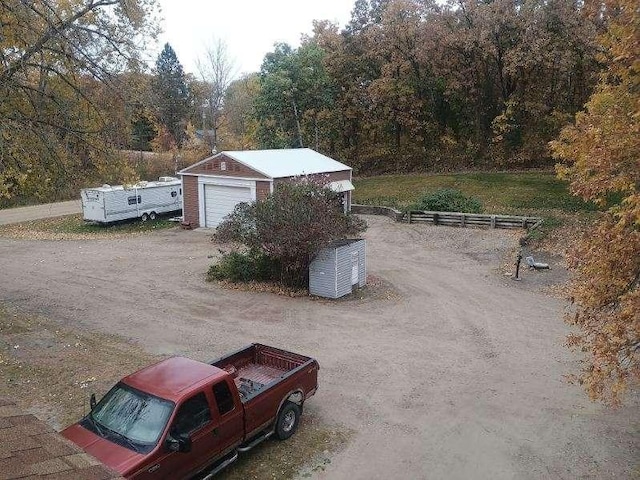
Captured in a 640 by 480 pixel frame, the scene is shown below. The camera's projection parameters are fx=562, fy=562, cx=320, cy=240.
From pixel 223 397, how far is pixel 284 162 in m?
22.8

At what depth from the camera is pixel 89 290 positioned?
59.3ft

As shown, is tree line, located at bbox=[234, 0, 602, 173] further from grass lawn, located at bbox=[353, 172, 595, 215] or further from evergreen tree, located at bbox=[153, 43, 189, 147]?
evergreen tree, located at bbox=[153, 43, 189, 147]

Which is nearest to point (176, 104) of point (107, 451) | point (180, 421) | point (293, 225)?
point (293, 225)

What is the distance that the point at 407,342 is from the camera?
13.4 meters

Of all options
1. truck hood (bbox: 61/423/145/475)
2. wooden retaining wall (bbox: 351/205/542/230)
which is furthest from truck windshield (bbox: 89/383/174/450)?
wooden retaining wall (bbox: 351/205/542/230)

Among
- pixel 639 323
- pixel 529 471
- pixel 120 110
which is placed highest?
pixel 120 110

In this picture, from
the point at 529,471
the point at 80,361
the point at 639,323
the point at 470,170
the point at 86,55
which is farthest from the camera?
the point at 470,170

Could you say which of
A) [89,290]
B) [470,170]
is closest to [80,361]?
[89,290]

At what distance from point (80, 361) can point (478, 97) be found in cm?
4004

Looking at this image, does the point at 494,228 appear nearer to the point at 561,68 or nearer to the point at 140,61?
the point at 561,68

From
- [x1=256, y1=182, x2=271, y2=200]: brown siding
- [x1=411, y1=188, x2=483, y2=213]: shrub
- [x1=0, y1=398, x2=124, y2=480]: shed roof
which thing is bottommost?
[x1=0, y1=398, x2=124, y2=480]: shed roof

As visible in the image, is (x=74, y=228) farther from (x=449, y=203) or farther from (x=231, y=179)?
(x=449, y=203)

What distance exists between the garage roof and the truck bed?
55.9 feet

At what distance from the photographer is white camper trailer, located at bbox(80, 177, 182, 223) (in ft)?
96.0
